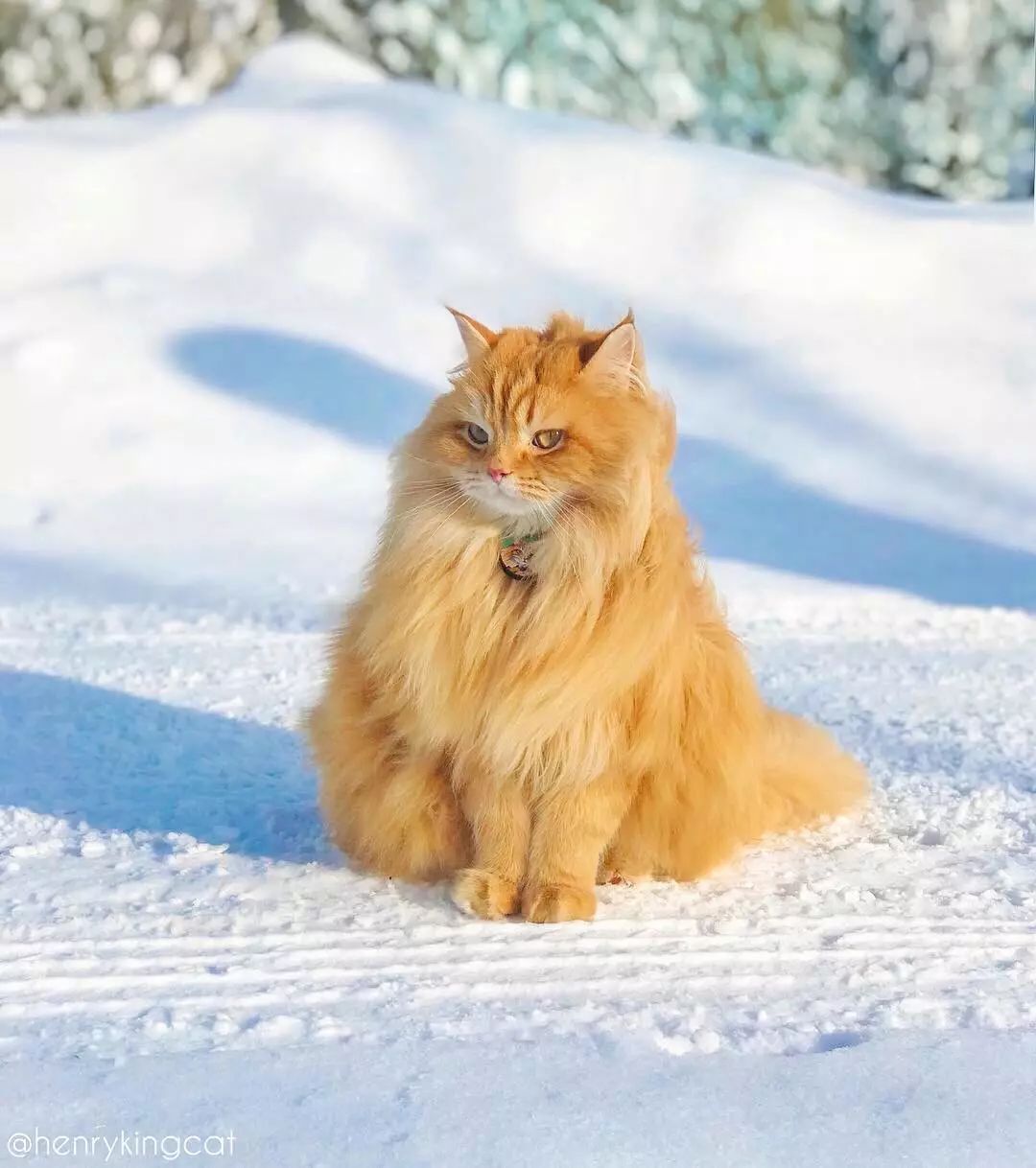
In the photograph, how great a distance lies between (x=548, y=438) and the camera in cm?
282

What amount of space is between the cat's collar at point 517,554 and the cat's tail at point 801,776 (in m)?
0.82

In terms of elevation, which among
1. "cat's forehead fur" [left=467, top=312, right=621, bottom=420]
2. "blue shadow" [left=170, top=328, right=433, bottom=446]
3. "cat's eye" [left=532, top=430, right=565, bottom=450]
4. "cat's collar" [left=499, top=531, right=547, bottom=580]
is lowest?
"blue shadow" [left=170, top=328, right=433, bottom=446]

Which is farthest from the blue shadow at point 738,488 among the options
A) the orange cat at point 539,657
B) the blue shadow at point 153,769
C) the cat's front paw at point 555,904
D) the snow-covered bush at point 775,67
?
the cat's front paw at point 555,904

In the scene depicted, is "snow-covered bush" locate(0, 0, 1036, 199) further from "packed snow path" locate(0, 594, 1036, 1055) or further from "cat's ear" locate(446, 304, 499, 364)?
"cat's ear" locate(446, 304, 499, 364)

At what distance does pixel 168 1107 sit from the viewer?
2264 millimetres

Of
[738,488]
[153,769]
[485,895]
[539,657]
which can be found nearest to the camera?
[539,657]

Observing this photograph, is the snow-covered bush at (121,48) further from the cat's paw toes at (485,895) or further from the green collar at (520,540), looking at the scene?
the cat's paw toes at (485,895)

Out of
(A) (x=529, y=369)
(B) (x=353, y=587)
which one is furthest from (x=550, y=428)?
(B) (x=353, y=587)

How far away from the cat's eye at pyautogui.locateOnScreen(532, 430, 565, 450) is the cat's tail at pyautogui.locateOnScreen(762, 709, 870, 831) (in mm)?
994

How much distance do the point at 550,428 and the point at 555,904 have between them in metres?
0.96

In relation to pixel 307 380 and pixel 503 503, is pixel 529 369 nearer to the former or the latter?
pixel 503 503

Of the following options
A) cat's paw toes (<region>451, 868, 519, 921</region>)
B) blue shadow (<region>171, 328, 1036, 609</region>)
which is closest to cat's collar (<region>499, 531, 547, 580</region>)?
cat's paw toes (<region>451, 868, 519, 921</region>)

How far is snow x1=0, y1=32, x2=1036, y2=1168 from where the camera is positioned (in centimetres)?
238

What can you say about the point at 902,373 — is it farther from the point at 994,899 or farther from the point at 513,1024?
the point at 513,1024
